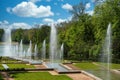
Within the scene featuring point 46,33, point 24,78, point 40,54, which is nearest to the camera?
point 24,78

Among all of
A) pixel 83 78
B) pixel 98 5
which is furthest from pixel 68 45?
pixel 83 78

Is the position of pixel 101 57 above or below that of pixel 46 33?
below

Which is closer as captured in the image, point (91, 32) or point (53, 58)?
point (53, 58)

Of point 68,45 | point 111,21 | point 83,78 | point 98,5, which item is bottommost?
point 83,78

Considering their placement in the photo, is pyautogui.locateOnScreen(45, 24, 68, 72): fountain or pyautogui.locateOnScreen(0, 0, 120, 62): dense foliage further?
pyautogui.locateOnScreen(0, 0, 120, 62): dense foliage

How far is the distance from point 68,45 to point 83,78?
24.7 metres

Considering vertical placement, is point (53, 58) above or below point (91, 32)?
below

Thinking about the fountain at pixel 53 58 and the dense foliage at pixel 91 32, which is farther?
the dense foliage at pixel 91 32

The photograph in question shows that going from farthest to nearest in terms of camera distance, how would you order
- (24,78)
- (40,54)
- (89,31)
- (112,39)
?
(40,54) → (89,31) → (112,39) → (24,78)

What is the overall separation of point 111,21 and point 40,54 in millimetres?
18384

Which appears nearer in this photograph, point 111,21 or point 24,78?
point 24,78

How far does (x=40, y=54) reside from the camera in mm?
49375

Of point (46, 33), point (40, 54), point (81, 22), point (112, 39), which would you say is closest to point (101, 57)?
point (112, 39)

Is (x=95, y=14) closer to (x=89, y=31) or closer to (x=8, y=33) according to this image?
(x=89, y=31)
